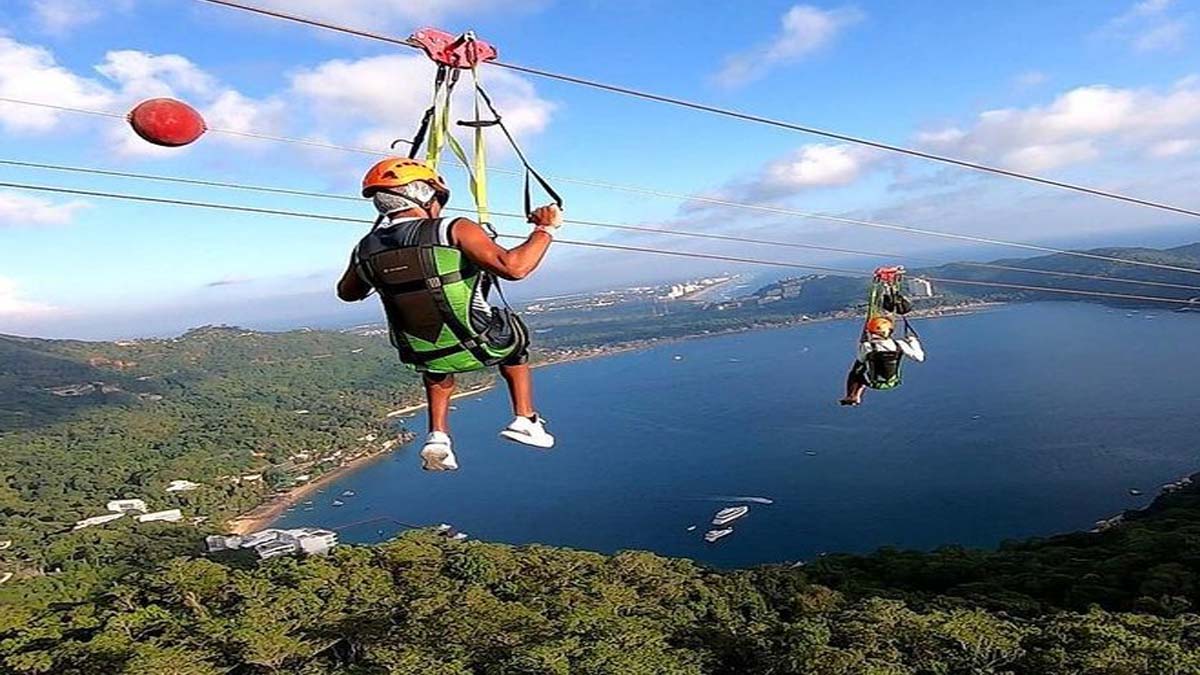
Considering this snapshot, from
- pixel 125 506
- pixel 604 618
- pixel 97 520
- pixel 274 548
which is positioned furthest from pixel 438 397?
pixel 125 506

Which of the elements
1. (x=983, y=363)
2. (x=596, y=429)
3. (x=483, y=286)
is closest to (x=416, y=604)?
(x=483, y=286)

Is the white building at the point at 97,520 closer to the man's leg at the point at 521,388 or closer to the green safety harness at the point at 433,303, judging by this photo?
the man's leg at the point at 521,388

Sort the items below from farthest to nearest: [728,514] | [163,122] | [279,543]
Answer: [728,514] → [279,543] → [163,122]

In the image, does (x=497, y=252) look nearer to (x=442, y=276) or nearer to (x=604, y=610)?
(x=442, y=276)

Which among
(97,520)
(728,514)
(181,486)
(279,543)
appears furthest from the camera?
(181,486)

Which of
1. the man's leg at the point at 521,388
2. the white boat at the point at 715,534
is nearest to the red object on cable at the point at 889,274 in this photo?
the man's leg at the point at 521,388

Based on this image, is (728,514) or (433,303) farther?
(728,514)
